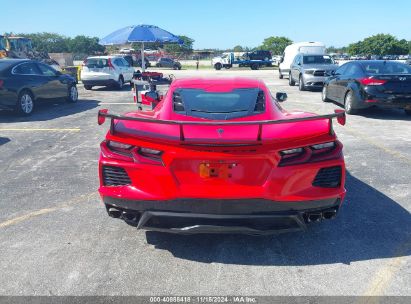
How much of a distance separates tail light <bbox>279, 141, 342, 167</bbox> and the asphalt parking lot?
88cm

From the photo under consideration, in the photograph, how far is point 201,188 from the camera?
9.12 feet

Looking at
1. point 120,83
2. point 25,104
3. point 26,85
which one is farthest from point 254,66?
point 25,104

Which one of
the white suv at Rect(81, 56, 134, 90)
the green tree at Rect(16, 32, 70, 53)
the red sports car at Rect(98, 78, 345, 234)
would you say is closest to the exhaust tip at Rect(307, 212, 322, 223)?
the red sports car at Rect(98, 78, 345, 234)

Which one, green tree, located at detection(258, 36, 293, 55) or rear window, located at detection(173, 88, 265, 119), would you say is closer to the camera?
rear window, located at detection(173, 88, 265, 119)

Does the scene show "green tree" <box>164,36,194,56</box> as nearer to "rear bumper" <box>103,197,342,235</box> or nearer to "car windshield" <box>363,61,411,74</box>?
"car windshield" <box>363,61,411,74</box>

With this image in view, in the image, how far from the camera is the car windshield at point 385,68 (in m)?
9.61

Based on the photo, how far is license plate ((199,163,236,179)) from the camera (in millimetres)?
2766

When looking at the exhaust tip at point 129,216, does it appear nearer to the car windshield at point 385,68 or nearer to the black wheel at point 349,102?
the black wheel at point 349,102

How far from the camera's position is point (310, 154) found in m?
2.90

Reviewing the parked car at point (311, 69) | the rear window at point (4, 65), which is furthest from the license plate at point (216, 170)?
the parked car at point (311, 69)

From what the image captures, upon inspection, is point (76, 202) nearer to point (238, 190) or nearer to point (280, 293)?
point (238, 190)

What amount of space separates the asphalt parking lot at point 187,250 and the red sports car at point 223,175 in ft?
1.26

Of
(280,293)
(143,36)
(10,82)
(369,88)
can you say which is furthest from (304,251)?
(143,36)

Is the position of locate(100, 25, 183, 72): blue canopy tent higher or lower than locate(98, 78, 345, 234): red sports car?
higher
